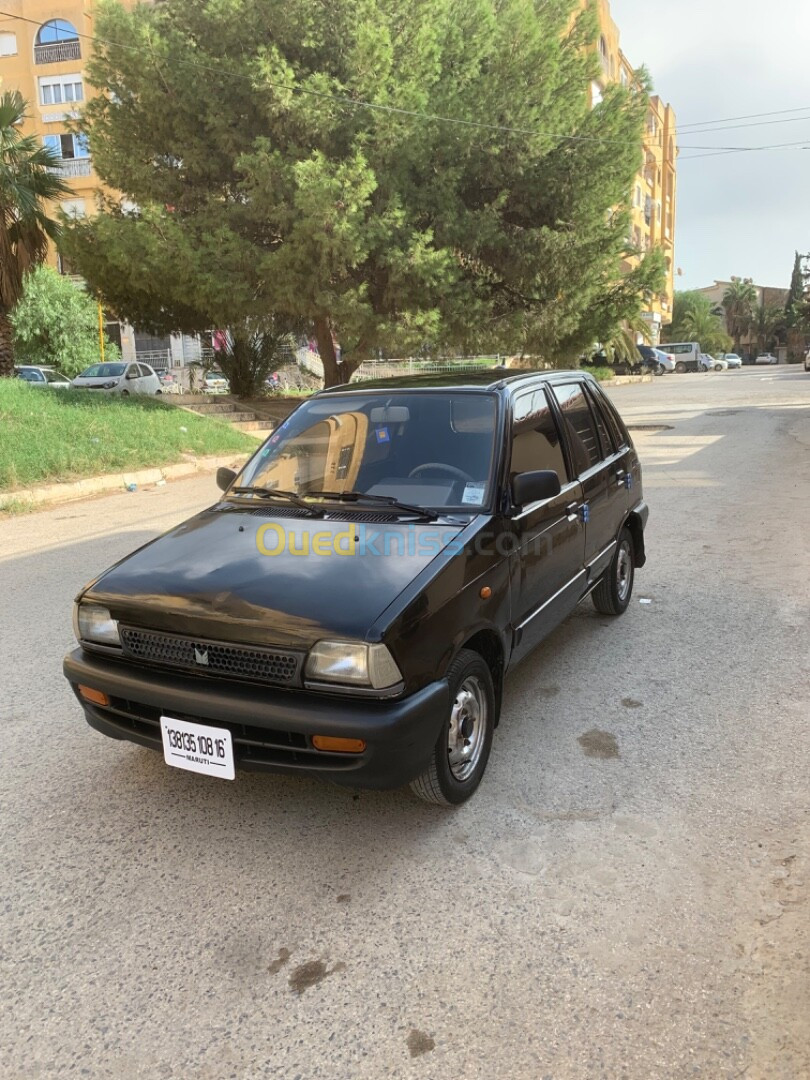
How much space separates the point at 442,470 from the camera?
3.55m

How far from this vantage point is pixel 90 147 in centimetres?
1830

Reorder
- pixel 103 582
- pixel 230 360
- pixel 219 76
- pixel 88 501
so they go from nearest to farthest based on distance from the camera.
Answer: pixel 103 582 → pixel 88 501 → pixel 219 76 → pixel 230 360

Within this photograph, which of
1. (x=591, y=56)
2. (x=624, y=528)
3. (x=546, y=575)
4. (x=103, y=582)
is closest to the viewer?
(x=103, y=582)

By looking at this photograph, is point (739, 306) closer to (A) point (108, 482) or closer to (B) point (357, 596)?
(A) point (108, 482)

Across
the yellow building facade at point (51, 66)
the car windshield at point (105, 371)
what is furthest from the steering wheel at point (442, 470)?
the yellow building facade at point (51, 66)

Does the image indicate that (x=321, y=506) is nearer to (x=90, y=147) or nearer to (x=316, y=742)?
(x=316, y=742)

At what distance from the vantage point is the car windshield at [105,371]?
23.9 meters

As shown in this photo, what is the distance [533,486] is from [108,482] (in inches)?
389

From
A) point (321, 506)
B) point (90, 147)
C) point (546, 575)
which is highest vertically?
point (90, 147)

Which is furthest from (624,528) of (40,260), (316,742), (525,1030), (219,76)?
(40,260)

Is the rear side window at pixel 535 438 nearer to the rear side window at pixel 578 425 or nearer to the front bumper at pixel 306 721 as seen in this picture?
the rear side window at pixel 578 425

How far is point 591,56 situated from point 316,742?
21.6 m

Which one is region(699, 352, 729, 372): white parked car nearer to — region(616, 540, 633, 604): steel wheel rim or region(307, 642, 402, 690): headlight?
region(616, 540, 633, 604): steel wheel rim

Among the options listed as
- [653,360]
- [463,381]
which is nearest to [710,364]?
[653,360]
